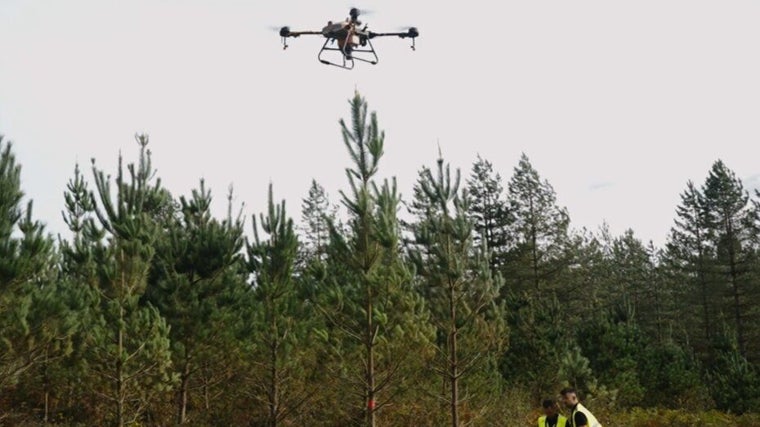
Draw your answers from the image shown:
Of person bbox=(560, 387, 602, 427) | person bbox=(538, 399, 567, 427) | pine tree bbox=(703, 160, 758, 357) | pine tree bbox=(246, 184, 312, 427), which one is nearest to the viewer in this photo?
person bbox=(560, 387, 602, 427)

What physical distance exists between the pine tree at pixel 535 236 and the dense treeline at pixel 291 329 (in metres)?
10.7

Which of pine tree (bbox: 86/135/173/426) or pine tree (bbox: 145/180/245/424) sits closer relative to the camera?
pine tree (bbox: 86/135/173/426)

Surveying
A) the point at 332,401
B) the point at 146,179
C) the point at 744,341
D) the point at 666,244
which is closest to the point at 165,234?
the point at 146,179

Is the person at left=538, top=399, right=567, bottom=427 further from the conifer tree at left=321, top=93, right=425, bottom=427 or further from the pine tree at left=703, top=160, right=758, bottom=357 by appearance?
the pine tree at left=703, top=160, right=758, bottom=357

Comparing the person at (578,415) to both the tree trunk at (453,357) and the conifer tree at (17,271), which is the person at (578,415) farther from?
the conifer tree at (17,271)

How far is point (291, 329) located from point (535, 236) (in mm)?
26975

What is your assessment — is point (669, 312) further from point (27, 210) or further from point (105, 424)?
point (27, 210)

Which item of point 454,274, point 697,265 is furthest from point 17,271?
point 697,265

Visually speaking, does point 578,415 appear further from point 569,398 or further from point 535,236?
point 535,236

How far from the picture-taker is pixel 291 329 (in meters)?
15.0

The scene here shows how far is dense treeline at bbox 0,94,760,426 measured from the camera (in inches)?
465

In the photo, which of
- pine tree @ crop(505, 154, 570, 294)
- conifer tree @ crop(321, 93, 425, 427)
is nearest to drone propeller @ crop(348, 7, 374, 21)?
conifer tree @ crop(321, 93, 425, 427)

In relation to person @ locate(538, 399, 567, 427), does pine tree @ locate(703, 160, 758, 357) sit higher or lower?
higher

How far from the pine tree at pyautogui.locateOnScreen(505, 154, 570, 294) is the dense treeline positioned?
1072 cm
